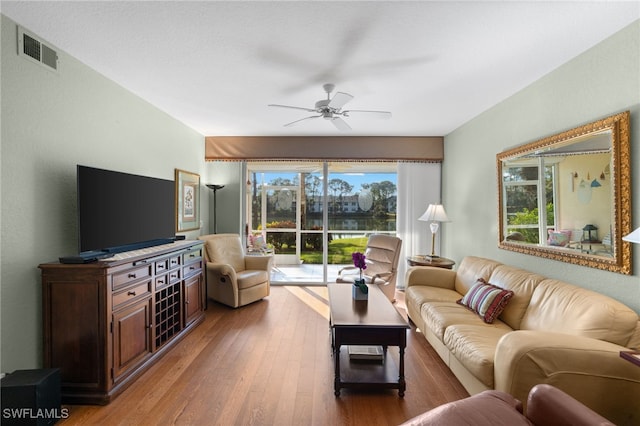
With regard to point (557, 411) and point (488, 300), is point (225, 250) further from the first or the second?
point (557, 411)

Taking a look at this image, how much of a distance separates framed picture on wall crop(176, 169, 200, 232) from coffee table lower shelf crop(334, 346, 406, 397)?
288 cm

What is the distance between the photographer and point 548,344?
1662 millimetres

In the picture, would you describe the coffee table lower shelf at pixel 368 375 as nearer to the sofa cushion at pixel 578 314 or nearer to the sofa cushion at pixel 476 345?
the sofa cushion at pixel 476 345

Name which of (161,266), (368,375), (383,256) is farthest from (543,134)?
(161,266)

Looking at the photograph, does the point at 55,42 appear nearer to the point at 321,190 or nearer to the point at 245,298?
the point at 245,298

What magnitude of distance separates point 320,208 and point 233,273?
79.5 inches

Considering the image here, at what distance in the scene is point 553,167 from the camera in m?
2.60

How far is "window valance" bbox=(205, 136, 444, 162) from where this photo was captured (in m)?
4.96

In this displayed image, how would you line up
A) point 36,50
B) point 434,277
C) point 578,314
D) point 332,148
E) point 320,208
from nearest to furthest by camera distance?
point 578,314, point 36,50, point 434,277, point 332,148, point 320,208

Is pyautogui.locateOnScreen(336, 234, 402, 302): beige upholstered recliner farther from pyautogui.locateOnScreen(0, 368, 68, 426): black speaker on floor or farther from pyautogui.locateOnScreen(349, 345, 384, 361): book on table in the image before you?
pyautogui.locateOnScreen(0, 368, 68, 426): black speaker on floor

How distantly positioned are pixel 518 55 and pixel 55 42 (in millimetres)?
3542

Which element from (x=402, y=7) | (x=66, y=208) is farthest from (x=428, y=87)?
(x=66, y=208)

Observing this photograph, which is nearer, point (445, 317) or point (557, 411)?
point (557, 411)

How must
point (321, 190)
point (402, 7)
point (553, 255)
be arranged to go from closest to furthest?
point (402, 7)
point (553, 255)
point (321, 190)
